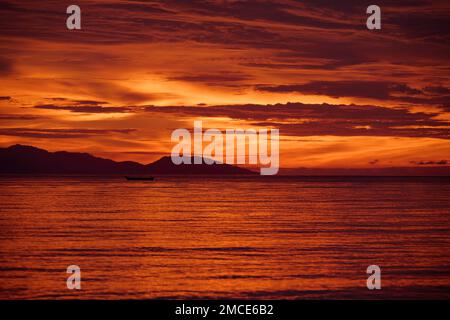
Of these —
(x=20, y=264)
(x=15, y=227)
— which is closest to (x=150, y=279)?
(x=20, y=264)

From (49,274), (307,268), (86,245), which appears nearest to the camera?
(49,274)

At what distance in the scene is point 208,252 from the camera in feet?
105

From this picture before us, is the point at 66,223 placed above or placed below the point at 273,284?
above

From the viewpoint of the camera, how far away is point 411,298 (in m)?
22.6

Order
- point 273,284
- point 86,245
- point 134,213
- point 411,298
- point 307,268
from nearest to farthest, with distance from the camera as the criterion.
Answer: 1. point 411,298
2. point 273,284
3. point 307,268
4. point 86,245
5. point 134,213

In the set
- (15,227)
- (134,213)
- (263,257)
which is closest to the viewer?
(263,257)

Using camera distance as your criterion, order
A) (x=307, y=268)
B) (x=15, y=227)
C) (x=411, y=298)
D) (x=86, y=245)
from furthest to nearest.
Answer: (x=15, y=227) < (x=86, y=245) < (x=307, y=268) < (x=411, y=298)

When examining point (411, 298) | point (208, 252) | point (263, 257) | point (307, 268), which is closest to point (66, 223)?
point (208, 252)

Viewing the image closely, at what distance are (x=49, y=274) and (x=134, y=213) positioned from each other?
32176mm
